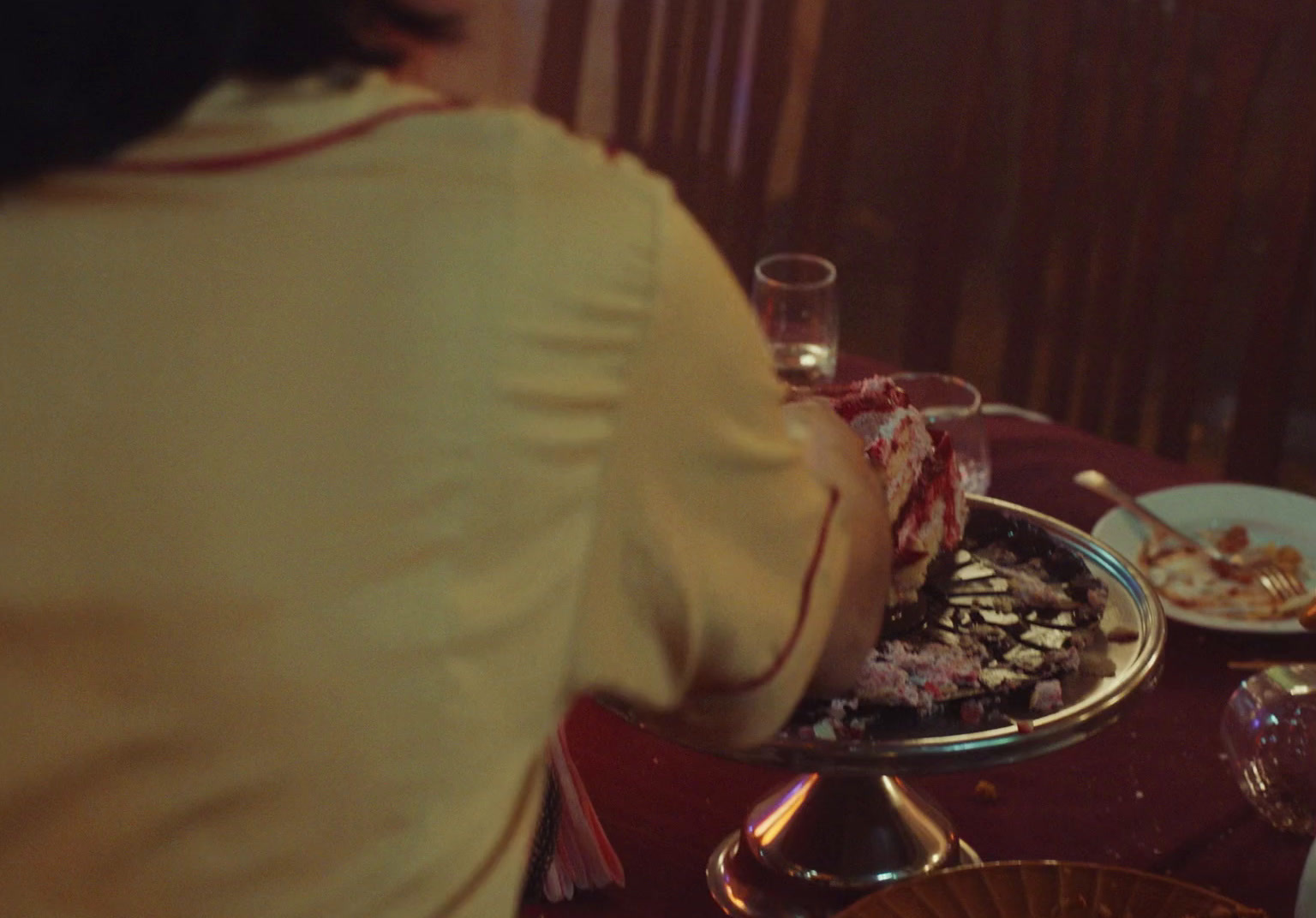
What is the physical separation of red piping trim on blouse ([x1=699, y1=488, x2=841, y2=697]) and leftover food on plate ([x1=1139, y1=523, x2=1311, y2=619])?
659 mm

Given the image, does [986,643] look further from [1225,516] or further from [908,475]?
[1225,516]

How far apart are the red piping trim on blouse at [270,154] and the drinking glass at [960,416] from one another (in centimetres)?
81

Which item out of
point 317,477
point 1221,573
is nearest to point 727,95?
point 1221,573

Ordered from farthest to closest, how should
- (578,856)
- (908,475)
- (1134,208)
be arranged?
(1134,208) < (908,475) < (578,856)

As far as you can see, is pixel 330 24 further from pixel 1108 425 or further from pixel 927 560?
pixel 1108 425

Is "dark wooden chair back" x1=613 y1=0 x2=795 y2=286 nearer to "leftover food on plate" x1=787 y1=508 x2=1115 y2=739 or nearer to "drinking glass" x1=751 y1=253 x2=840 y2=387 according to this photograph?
"drinking glass" x1=751 y1=253 x2=840 y2=387

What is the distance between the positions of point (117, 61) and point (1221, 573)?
3.53 feet

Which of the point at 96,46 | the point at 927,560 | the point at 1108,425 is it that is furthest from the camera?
the point at 1108,425

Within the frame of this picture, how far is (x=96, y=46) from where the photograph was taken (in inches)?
20.1

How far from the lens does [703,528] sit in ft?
2.10

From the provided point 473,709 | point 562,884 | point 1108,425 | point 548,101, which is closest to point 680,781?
point 562,884

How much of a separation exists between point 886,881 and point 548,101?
158 centimetres

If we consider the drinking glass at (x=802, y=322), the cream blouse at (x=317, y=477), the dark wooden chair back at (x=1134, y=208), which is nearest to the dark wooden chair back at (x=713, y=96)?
the dark wooden chair back at (x=1134, y=208)

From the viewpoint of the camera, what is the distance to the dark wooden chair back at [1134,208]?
189 centimetres
